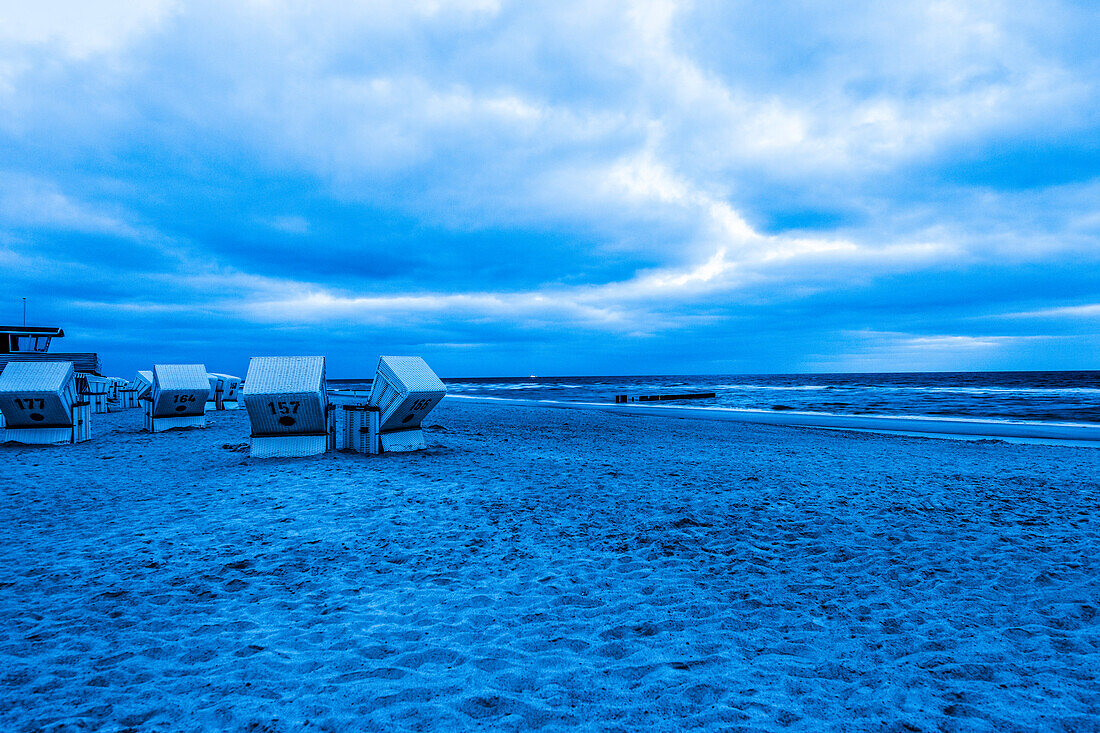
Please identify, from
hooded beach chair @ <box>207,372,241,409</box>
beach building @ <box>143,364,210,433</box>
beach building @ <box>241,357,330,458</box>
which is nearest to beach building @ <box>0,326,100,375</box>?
hooded beach chair @ <box>207,372,241,409</box>

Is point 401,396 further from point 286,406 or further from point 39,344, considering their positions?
point 39,344

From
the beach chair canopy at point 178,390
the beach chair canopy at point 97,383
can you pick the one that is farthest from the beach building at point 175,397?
the beach chair canopy at point 97,383

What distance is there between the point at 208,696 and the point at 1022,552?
753 centimetres

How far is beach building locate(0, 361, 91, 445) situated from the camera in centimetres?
1332

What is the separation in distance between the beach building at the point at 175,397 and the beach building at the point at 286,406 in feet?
26.9

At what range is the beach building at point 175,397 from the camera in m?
17.4

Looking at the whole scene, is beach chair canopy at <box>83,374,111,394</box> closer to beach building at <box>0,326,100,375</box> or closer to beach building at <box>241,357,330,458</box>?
beach building at <box>0,326,100,375</box>

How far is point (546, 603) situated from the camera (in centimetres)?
477

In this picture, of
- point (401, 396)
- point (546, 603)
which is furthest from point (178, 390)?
point (546, 603)

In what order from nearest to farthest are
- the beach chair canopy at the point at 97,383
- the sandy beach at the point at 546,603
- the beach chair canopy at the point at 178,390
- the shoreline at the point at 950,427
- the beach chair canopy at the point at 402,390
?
the sandy beach at the point at 546,603, the beach chair canopy at the point at 402,390, the beach chair canopy at the point at 178,390, the shoreline at the point at 950,427, the beach chair canopy at the point at 97,383

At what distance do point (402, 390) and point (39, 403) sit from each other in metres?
9.59

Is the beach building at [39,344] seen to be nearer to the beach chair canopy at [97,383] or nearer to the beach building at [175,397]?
the beach chair canopy at [97,383]

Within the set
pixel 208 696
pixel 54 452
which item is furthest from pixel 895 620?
pixel 54 452

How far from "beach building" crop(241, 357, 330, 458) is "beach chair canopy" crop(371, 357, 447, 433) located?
1.17m
